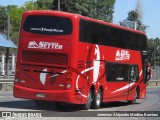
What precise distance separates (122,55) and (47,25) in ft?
20.6

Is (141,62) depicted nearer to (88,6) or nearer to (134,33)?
(134,33)

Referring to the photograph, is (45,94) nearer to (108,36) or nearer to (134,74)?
(108,36)

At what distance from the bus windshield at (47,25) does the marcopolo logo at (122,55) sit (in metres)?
5.18

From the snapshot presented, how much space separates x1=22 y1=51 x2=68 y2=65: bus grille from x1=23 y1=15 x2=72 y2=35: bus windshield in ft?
2.71

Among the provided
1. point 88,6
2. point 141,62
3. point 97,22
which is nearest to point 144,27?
point 88,6

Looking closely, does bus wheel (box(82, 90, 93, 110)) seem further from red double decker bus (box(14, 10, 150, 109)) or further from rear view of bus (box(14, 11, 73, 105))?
rear view of bus (box(14, 11, 73, 105))

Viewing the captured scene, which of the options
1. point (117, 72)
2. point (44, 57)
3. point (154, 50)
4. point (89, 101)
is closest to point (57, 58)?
point (44, 57)

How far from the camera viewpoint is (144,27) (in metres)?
113

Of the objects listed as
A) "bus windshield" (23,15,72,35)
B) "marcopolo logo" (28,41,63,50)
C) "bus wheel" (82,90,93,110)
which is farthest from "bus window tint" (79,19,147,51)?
"bus wheel" (82,90,93,110)

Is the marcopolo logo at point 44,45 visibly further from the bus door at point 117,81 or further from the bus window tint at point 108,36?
the bus door at point 117,81

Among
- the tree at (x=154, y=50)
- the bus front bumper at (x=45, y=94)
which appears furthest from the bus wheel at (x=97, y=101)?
the tree at (x=154, y=50)

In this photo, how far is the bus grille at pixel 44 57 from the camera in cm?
1920

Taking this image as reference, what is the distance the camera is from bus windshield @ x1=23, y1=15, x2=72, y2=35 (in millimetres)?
19250

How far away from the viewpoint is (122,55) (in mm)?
24641
